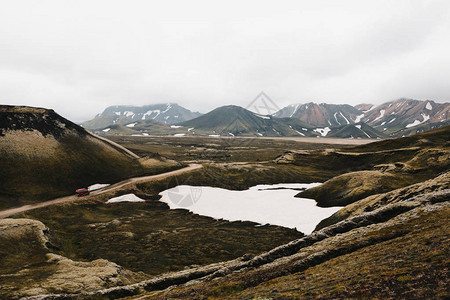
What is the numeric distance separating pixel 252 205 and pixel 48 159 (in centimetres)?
7995

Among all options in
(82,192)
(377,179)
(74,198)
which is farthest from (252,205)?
(74,198)

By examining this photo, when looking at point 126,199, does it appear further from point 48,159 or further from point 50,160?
point 48,159

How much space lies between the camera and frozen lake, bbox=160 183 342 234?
6141cm

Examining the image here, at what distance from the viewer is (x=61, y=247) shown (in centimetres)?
4409

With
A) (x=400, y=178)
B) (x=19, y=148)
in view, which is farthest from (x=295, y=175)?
(x=19, y=148)

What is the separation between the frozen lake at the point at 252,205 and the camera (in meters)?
61.4

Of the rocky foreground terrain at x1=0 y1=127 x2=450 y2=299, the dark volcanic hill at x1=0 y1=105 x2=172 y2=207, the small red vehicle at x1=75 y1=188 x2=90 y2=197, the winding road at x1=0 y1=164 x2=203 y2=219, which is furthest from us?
the small red vehicle at x1=75 y1=188 x2=90 y2=197

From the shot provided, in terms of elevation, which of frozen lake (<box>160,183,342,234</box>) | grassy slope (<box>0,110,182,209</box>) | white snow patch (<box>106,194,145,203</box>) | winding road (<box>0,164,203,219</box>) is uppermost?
grassy slope (<box>0,110,182,209</box>)

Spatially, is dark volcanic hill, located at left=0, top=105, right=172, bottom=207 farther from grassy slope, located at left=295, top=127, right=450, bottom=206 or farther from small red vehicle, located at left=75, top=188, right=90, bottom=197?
grassy slope, located at left=295, top=127, right=450, bottom=206

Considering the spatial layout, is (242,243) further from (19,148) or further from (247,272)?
(19,148)

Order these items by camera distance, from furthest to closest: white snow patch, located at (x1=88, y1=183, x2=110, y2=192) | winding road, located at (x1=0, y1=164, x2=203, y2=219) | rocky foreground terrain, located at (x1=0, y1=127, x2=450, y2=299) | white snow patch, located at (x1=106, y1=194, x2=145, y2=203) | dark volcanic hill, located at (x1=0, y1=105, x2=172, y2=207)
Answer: white snow patch, located at (x1=88, y1=183, x2=110, y2=192), white snow patch, located at (x1=106, y1=194, x2=145, y2=203), dark volcanic hill, located at (x1=0, y1=105, x2=172, y2=207), winding road, located at (x1=0, y1=164, x2=203, y2=219), rocky foreground terrain, located at (x1=0, y1=127, x2=450, y2=299)

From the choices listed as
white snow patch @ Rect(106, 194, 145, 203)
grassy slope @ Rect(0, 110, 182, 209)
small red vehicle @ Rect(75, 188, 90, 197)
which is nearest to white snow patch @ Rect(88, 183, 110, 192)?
grassy slope @ Rect(0, 110, 182, 209)

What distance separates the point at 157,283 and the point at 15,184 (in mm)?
77196

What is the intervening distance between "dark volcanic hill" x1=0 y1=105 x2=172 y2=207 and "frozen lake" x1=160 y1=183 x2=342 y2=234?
3213cm
